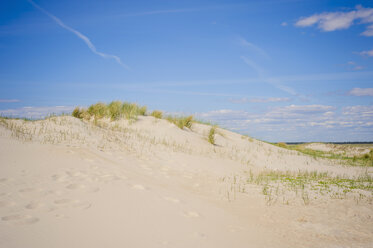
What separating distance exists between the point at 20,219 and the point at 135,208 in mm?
1539

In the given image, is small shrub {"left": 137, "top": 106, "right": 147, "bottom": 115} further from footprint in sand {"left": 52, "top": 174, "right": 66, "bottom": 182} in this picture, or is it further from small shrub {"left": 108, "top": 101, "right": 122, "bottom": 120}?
footprint in sand {"left": 52, "top": 174, "right": 66, "bottom": 182}

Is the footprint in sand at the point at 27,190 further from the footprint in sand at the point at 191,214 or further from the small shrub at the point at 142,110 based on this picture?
the small shrub at the point at 142,110

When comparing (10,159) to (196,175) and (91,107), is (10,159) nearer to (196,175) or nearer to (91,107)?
(196,175)

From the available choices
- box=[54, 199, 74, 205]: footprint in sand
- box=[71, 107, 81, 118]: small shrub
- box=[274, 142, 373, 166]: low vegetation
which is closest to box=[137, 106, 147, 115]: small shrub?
box=[71, 107, 81, 118]: small shrub

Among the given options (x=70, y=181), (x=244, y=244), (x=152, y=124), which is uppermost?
(x=152, y=124)

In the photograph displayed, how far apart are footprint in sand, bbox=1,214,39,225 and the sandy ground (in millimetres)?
11

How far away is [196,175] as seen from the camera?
24.6 ft

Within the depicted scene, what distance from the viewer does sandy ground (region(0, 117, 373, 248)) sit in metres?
3.18

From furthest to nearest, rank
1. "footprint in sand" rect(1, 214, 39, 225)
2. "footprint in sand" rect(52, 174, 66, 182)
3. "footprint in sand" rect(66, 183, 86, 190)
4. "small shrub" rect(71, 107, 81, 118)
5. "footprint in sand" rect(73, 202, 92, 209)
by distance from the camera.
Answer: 1. "small shrub" rect(71, 107, 81, 118)
2. "footprint in sand" rect(52, 174, 66, 182)
3. "footprint in sand" rect(66, 183, 86, 190)
4. "footprint in sand" rect(73, 202, 92, 209)
5. "footprint in sand" rect(1, 214, 39, 225)

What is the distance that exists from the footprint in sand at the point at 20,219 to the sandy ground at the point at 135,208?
0.04 feet

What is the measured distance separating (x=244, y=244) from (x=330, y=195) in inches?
145

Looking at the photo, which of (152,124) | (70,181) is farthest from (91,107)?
(70,181)

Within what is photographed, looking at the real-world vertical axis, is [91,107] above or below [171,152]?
above

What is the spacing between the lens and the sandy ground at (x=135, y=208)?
318cm
